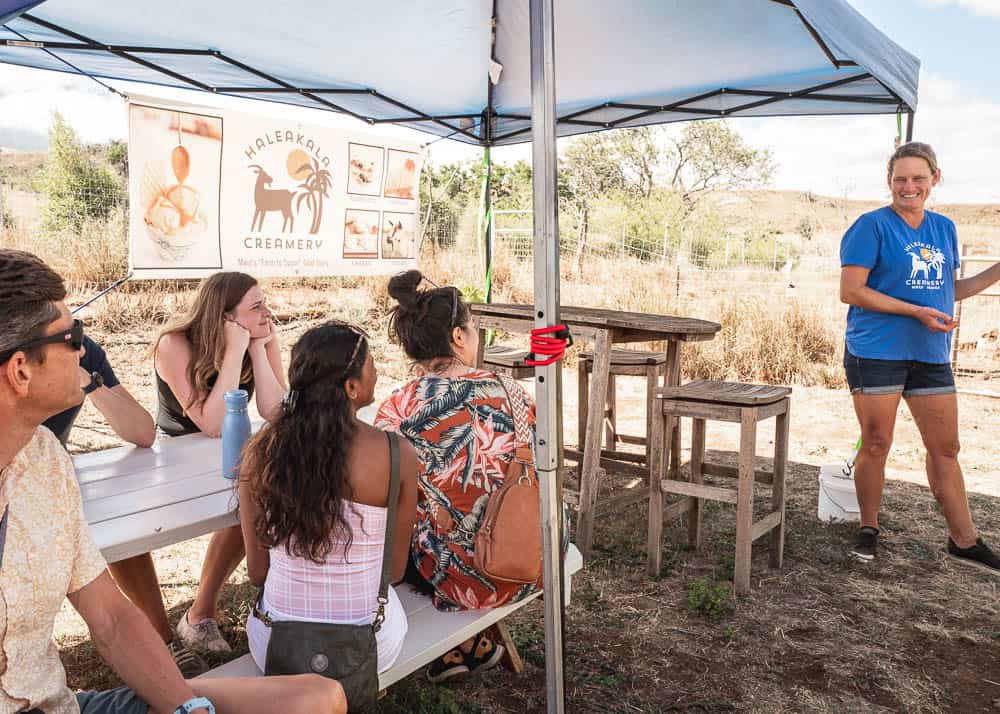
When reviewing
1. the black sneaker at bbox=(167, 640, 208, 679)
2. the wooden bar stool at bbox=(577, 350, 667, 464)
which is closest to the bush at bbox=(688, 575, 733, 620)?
the wooden bar stool at bbox=(577, 350, 667, 464)

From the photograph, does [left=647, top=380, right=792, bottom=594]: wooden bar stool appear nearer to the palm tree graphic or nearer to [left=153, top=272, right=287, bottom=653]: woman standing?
[left=153, top=272, right=287, bottom=653]: woman standing

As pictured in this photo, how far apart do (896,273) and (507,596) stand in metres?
Result: 2.30

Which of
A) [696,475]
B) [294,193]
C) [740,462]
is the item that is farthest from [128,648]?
[294,193]

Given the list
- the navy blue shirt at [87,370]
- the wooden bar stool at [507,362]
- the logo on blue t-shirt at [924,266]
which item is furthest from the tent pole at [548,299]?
the wooden bar stool at [507,362]

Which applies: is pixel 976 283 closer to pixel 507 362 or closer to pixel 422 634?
pixel 507 362

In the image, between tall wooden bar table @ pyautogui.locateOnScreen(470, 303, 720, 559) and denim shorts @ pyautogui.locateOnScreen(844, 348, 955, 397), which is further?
tall wooden bar table @ pyautogui.locateOnScreen(470, 303, 720, 559)

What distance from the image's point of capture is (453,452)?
2.20 metres

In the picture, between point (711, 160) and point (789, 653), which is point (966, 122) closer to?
point (711, 160)

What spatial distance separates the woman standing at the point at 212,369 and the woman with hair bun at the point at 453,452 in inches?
33.5

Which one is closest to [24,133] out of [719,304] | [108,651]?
[719,304]

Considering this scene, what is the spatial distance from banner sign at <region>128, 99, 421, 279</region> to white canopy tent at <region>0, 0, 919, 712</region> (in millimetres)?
351

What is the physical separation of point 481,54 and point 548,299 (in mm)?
3440

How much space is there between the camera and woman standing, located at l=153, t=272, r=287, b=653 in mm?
2742

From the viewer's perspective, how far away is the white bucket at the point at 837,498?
4.14 meters
